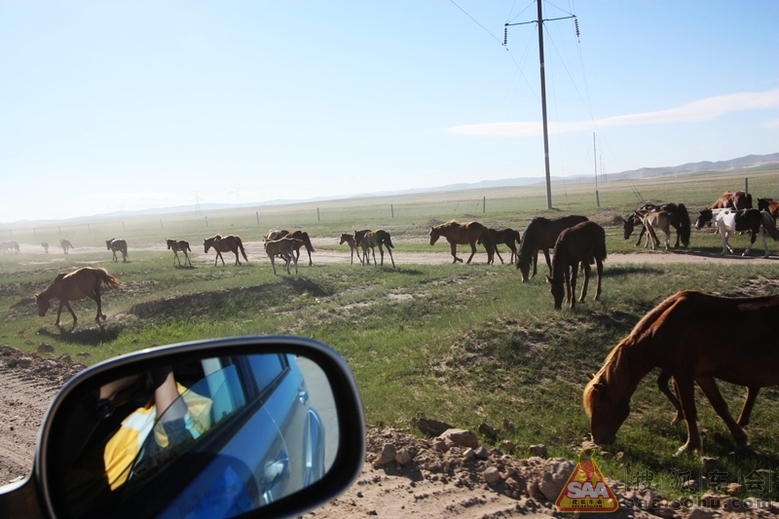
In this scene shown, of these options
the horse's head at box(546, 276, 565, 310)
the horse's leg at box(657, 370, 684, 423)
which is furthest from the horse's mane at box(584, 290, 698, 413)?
the horse's head at box(546, 276, 565, 310)

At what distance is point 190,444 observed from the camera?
6.93ft

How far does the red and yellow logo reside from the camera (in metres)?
4.09

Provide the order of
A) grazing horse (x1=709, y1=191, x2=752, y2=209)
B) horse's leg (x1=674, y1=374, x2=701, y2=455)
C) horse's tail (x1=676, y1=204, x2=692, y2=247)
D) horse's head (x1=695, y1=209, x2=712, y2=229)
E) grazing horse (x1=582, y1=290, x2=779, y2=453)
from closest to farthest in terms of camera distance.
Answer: horse's leg (x1=674, y1=374, x2=701, y2=455) < grazing horse (x1=582, y1=290, x2=779, y2=453) < horse's tail (x1=676, y1=204, x2=692, y2=247) < grazing horse (x1=709, y1=191, x2=752, y2=209) < horse's head (x1=695, y1=209, x2=712, y2=229)

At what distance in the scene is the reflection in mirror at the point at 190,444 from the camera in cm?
193

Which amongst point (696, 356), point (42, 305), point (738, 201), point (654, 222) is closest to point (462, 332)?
point (696, 356)

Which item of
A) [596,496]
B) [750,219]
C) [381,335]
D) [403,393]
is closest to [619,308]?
[381,335]

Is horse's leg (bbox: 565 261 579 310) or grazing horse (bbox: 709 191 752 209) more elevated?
grazing horse (bbox: 709 191 752 209)

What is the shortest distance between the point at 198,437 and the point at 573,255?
11090 mm

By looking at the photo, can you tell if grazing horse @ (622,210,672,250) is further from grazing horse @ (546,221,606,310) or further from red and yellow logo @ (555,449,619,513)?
red and yellow logo @ (555,449,619,513)

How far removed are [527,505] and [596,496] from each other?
51 centimetres

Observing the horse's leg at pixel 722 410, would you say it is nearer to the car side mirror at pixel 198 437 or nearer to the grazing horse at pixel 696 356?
the grazing horse at pixel 696 356

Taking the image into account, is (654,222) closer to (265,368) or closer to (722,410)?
(722,410)

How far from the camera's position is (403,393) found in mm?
7500

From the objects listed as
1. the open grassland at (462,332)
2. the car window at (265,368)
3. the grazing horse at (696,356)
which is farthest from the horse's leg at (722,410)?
the car window at (265,368)
